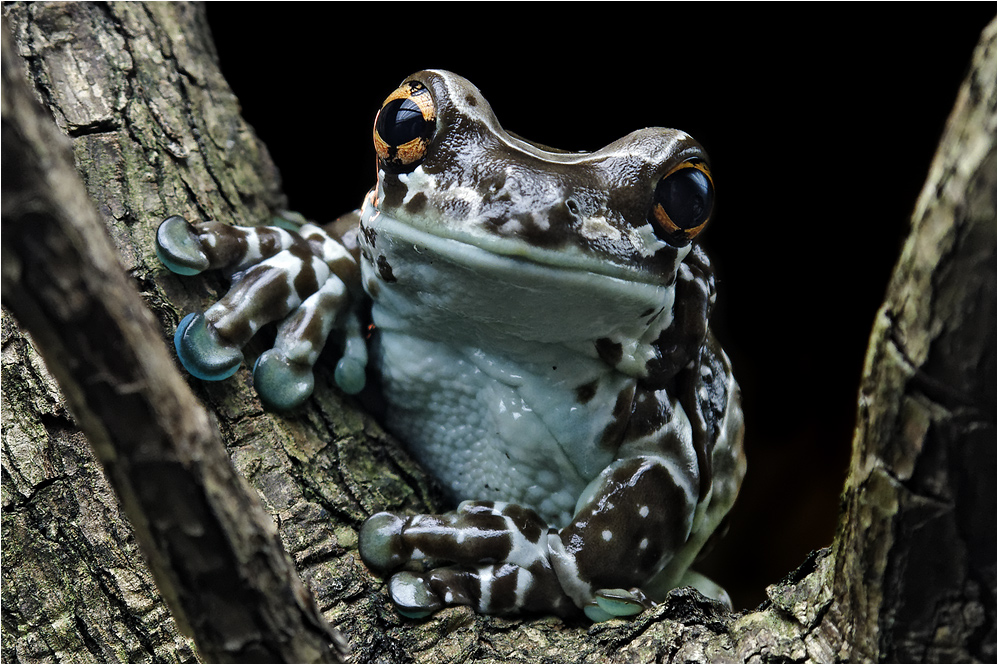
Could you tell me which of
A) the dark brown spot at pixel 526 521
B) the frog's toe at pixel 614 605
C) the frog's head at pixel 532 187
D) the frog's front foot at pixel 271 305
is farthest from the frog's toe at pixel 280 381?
the frog's toe at pixel 614 605

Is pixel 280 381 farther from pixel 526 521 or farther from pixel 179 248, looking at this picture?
pixel 526 521

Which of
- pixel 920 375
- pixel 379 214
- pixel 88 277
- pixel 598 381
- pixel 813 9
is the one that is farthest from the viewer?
pixel 813 9

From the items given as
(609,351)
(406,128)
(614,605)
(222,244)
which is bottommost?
(614,605)

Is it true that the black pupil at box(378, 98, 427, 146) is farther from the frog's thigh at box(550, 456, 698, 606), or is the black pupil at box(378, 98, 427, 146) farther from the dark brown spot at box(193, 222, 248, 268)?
the frog's thigh at box(550, 456, 698, 606)

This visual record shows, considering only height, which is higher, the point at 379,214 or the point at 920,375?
the point at 379,214

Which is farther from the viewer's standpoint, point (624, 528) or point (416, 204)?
point (624, 528)

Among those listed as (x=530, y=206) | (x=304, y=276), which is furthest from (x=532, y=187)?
(x=304, y=276)

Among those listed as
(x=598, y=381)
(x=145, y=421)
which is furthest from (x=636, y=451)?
(x=145, y=421)

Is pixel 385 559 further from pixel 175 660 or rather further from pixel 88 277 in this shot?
pixel 88 277
